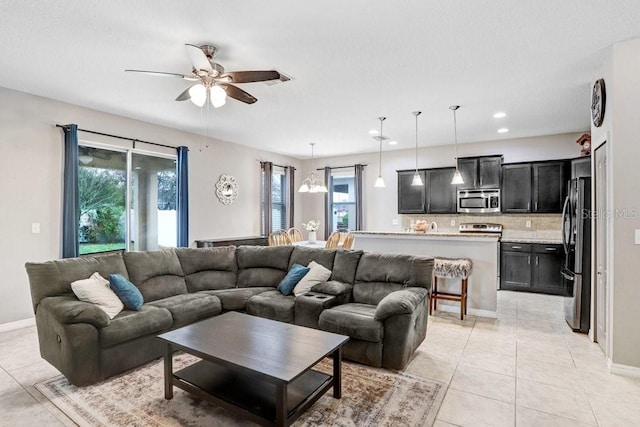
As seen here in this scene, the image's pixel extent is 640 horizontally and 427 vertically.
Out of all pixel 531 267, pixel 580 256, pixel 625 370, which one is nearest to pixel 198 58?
pixel 625 370

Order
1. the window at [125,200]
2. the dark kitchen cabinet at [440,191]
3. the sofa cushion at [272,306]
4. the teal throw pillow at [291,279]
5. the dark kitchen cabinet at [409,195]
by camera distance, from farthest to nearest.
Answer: the dark kitchen cabinet at [409,195], the dark kitchen cabinet at [440,191], the window at [125,200], the teal throw pillow at [291,279], the sofa cushion at [272,306]

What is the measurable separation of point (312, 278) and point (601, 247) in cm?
290

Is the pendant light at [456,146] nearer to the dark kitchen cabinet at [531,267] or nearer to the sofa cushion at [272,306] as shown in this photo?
the dark kitchen cabinet at [531,267]

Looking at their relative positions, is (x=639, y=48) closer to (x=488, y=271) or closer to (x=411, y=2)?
(x=411, y=2)

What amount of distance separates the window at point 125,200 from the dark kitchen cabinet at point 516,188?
231 inches

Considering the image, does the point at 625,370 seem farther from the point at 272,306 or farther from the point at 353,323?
the point at 272,306

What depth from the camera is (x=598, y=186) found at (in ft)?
11.0

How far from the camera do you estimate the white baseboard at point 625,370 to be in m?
2.80

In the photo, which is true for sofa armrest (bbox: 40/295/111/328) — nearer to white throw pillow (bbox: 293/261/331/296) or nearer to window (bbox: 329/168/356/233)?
white throw pillow (bbox: 293/261/331/296)

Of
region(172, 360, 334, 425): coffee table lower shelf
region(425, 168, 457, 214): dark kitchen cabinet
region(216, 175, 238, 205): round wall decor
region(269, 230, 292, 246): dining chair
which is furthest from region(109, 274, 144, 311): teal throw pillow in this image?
region(425, 168, 457, 214): dark kitchen cabinet

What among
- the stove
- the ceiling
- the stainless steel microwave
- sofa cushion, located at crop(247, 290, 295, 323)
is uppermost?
the ceiling

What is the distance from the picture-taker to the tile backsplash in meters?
6.02

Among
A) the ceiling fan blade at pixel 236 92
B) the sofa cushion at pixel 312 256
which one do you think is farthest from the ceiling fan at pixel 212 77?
the sofa cushion at pixel 312 256

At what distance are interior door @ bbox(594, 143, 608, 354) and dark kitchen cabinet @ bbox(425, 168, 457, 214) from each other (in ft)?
10.2
